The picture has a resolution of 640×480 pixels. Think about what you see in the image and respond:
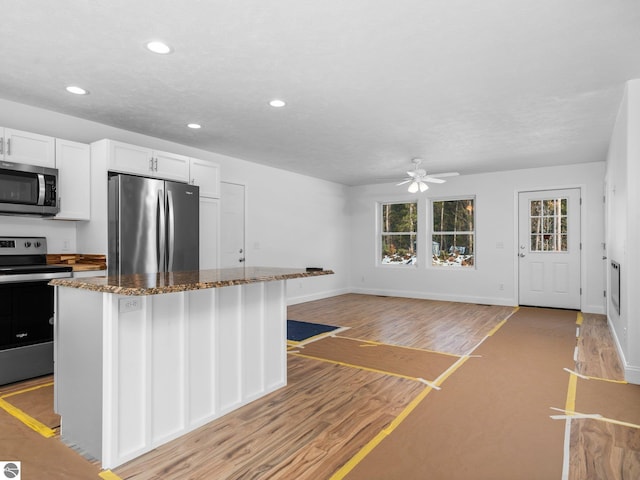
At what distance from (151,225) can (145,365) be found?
91.1 inches

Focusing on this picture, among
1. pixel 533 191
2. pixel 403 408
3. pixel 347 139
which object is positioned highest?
pixel 347 139

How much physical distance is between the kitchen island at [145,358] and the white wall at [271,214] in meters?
2.23

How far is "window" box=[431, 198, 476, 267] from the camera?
25.4 feet

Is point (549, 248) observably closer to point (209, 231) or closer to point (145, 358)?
point (209, 231)

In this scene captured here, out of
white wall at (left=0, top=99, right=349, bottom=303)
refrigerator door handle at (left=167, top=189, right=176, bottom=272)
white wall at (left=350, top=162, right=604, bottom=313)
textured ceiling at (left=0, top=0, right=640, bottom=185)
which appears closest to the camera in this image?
textured ceiling at (left=0, top=0, right=640, bottom=185)

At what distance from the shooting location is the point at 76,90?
345 centimetres


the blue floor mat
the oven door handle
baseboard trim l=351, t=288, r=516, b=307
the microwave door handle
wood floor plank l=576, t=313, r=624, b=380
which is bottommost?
wood floor plank l=576, t=313, r=624, b=380

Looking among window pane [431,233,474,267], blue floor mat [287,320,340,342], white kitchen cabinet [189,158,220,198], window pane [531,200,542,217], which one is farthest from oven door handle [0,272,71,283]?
window pane [531,200,542,217]

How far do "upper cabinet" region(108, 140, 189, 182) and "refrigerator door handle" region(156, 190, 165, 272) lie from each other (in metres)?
0.32

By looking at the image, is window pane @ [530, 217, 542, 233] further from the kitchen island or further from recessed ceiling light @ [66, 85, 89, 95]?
recessed ceiling light @ [66, 85, 89, 95]

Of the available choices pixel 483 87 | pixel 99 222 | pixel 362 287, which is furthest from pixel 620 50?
pixel 362 287

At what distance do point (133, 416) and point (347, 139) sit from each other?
3.94m

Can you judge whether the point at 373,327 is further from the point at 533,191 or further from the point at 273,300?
the point at 533,191

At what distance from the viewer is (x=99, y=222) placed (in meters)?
3.96
